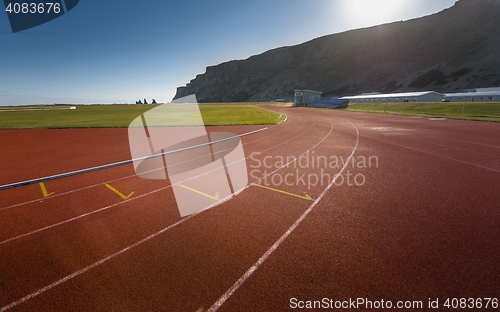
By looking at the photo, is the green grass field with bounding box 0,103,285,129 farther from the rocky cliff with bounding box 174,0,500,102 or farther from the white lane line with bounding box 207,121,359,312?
Answer: the rocky cliff with bounding box 174,0,500,102

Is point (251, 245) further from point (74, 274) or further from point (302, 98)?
point (302, 98)

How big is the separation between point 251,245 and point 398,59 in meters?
155

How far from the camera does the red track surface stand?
3.05m

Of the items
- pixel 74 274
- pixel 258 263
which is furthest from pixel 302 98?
pixel 74 274

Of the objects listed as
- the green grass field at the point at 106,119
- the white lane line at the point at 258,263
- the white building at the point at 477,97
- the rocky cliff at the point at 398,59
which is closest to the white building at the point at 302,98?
the green grass field at the point at 106,119

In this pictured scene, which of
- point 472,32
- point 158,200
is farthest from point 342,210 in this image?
point 472,32

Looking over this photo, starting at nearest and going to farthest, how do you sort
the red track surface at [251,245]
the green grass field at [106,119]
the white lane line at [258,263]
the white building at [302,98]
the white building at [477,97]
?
the white lane line at [258,263], the red track surface at [251,245], the green grass field at [106,119], the white building at [477,97], the white building at [302,98]

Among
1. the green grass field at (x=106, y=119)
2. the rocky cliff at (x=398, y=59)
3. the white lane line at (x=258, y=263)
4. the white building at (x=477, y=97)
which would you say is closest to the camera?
the white lane line at (x=258, y=263)

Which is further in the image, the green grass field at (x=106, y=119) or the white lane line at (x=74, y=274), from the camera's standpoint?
the green grass field at (x=106, y=119)

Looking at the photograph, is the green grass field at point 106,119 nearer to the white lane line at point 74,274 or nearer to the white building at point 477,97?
the white lane line at point 74,274

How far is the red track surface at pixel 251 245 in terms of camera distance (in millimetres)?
3047

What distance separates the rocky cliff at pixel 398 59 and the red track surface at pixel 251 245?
114043 millimetres

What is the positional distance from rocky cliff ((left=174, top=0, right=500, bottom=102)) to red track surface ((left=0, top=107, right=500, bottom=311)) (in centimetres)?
11404

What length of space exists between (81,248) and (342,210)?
6082 millimetres
